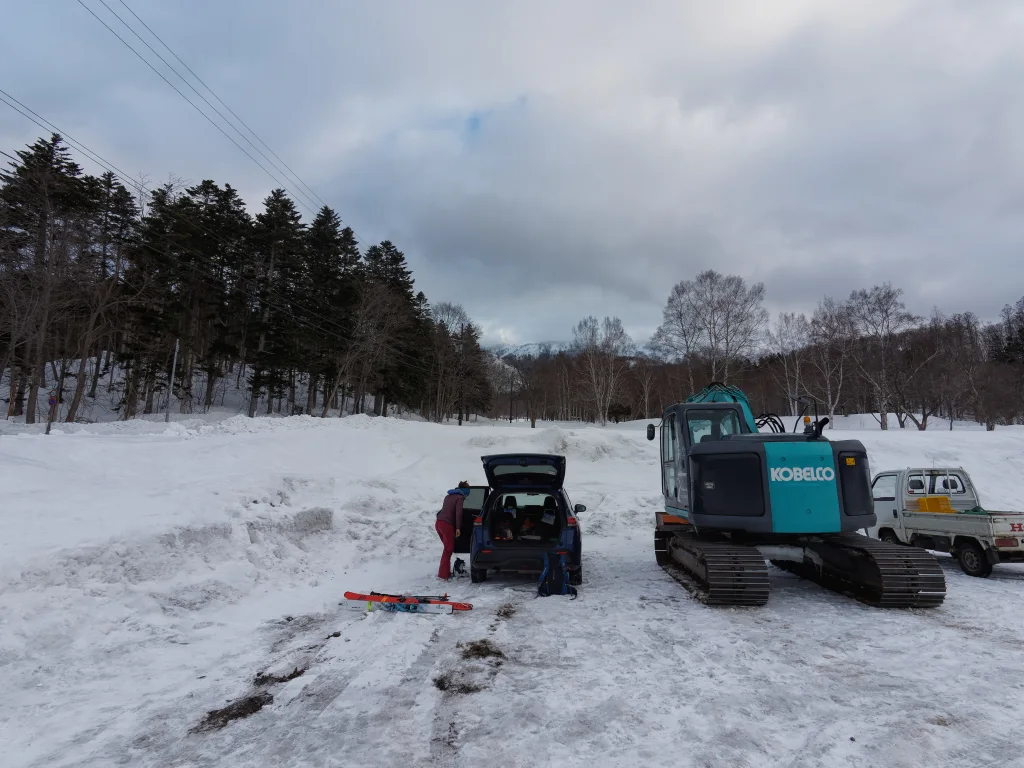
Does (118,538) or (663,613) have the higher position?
(118,538)

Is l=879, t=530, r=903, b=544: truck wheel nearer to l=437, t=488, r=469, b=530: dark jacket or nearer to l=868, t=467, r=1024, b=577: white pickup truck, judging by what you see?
l=868, t=467, r=1024, b=577: white pickup truck

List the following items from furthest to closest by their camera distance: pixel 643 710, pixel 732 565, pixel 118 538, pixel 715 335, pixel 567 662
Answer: pixel 715 335 → pixel 732 565 → pixel 118 538 → pixel 567 662 → pixel 643 710

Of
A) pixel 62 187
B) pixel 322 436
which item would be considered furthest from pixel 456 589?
pixel 62 187

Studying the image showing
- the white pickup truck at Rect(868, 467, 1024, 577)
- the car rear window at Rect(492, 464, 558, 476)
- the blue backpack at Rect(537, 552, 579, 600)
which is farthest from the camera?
the white pickup truck at Rect(868, 467, 1024, 577)

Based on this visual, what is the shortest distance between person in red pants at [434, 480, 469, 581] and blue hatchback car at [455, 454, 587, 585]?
310 millimetres

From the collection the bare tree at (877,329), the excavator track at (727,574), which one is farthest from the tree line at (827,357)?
the excavator track at (727,574)

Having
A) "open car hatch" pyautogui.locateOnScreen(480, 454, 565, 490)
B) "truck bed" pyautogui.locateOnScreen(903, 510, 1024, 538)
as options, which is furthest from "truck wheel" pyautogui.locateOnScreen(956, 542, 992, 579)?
"open car hatch" pyautogui.locateOnScreen(480, 454, 565, 490)

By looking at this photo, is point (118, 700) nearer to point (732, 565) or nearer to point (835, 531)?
point (732, 565)

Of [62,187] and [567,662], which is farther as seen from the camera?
[62,187]

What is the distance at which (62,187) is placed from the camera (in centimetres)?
2789

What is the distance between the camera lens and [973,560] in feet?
30.7

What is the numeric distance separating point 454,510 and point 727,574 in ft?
13.8

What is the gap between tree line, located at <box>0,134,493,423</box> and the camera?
1027 inches

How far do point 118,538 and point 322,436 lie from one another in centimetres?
1395
